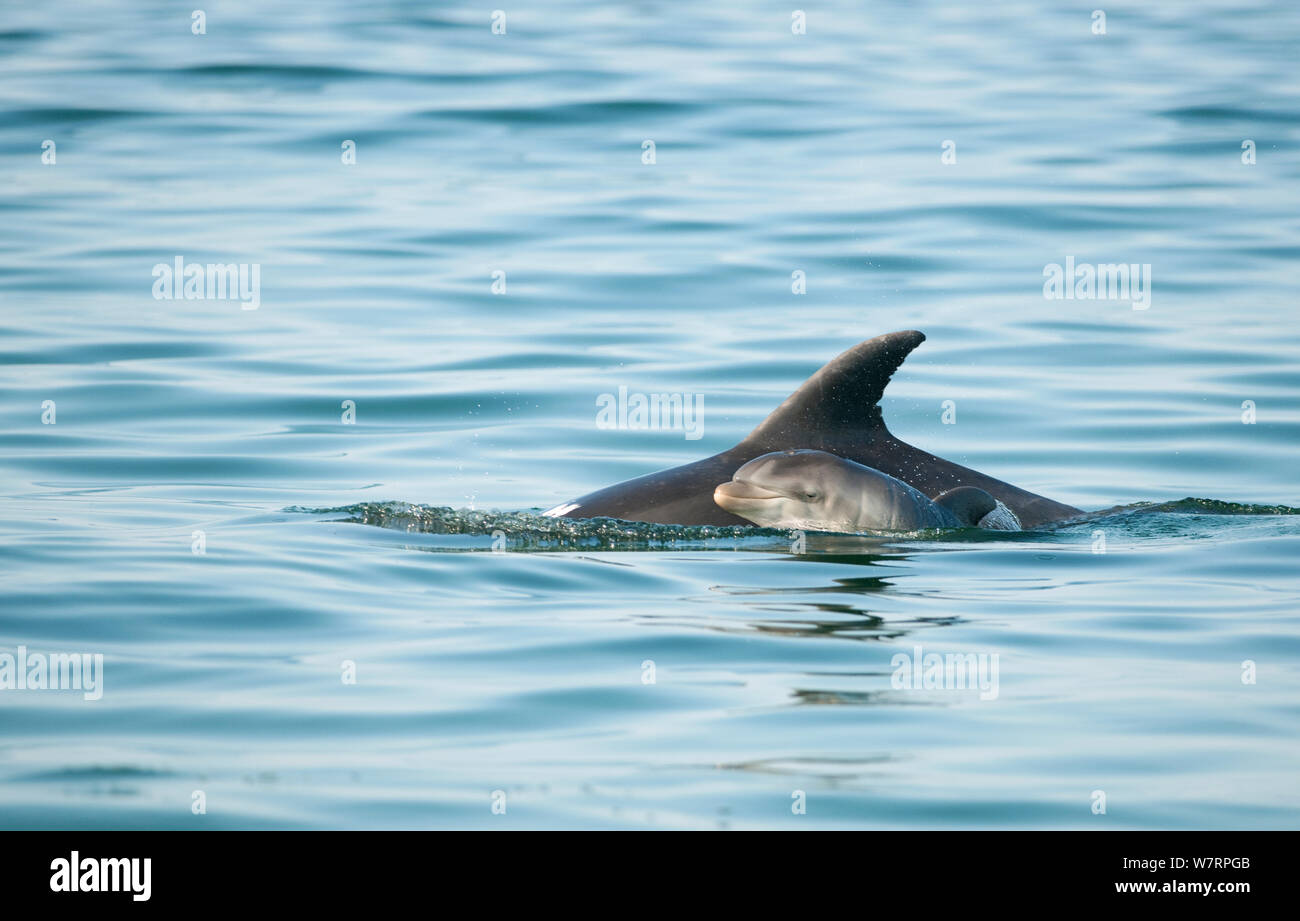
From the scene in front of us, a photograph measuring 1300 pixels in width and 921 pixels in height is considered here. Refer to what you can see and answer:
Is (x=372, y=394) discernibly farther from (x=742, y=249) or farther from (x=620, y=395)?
(x=742, y=249)

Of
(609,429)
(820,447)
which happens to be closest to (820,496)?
(820,447)

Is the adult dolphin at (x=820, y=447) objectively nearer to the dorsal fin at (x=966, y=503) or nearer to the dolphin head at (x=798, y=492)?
the dorsal fin at (x=966, y=503)

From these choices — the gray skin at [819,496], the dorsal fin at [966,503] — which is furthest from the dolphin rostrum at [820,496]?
the dorsal fin at [966,503]

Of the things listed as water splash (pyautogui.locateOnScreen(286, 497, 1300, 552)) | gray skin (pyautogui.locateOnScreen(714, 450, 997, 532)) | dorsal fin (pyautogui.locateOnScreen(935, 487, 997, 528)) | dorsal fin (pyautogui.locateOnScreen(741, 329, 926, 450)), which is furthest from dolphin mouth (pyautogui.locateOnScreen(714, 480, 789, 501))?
dorsal fin (pyautogui.locateOnScreen(935, 487, 997, 528))

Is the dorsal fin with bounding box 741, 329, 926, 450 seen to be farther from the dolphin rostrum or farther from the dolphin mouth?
the dolphin mouth

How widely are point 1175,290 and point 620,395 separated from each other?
7651mm

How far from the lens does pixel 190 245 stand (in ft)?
74.9

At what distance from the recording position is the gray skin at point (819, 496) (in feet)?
36.9

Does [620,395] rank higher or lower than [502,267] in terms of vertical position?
lower

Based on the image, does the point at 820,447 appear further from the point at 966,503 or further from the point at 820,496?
the point at 966,503

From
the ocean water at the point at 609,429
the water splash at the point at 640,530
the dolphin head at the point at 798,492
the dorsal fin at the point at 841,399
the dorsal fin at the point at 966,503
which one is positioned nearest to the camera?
the ocean water at the point at 609,429

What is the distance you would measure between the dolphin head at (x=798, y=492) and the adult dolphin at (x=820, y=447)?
36 centimetres
